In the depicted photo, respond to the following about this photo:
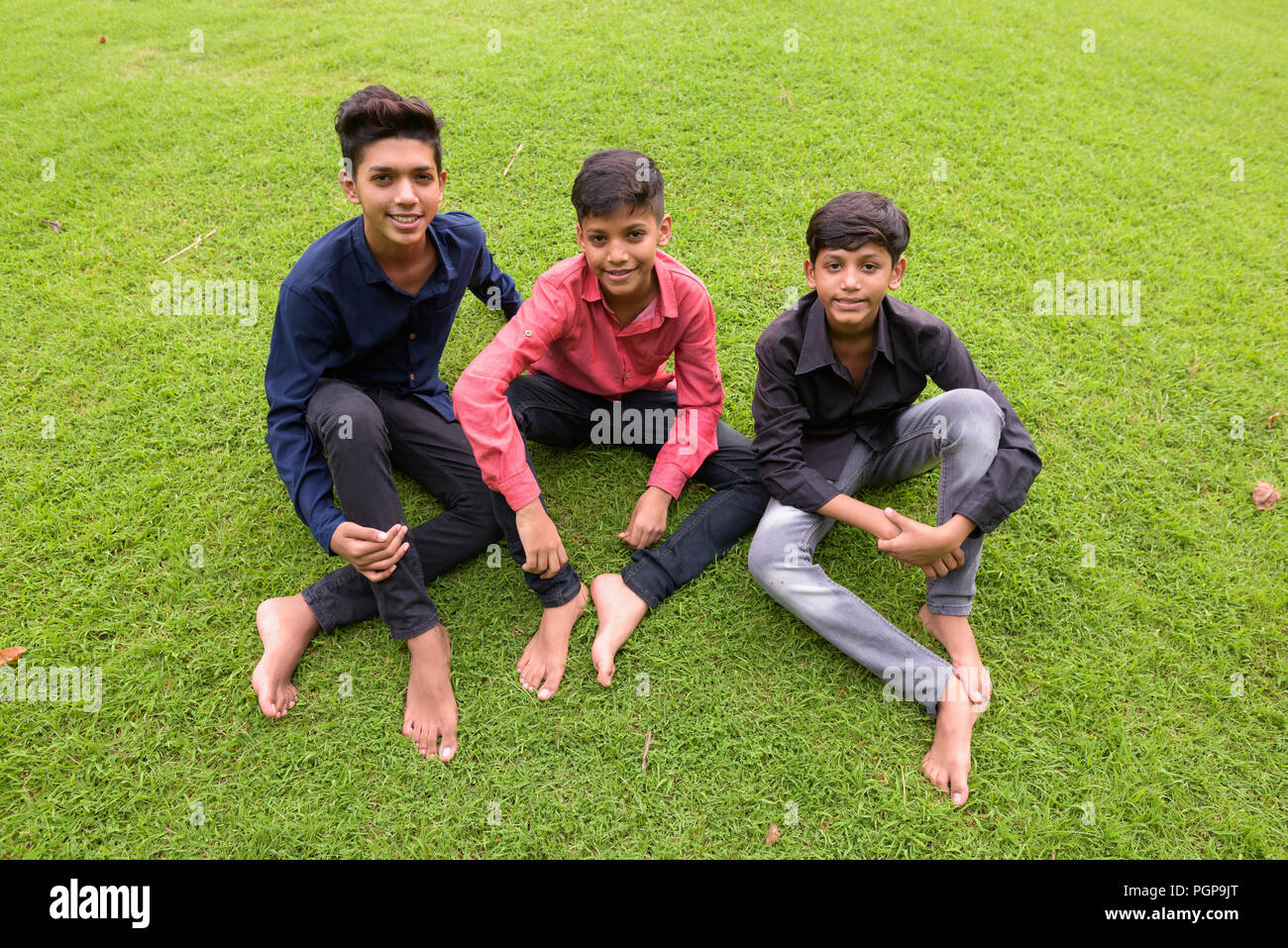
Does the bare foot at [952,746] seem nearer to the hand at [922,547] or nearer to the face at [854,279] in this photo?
the hand at [922,547]

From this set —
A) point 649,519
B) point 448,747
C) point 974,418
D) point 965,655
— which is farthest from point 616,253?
point 965,655

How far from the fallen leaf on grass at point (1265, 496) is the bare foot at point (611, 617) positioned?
259 centimetres

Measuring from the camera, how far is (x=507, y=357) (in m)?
2.70

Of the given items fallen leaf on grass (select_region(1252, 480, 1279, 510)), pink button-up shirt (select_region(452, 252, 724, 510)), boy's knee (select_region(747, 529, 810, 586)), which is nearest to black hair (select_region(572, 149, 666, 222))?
pink button-up shirt (select_region(452, 252, 724, 510))

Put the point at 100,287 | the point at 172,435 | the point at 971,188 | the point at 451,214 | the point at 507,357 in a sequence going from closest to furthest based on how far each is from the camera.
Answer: the point at 507,357 < the point at 451,214 < the point at 172,435 < the point at 100,287 < the point at 971,188

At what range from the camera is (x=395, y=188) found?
262 cm

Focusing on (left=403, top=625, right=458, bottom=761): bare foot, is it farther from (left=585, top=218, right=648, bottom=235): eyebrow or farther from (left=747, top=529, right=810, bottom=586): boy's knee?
(left=585, top=218, right=648, bottom=235): eyebrow

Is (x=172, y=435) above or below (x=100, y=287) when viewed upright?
below

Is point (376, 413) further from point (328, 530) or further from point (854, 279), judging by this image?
point (854, 279)

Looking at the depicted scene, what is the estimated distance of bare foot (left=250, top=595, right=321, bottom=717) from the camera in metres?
2.51
